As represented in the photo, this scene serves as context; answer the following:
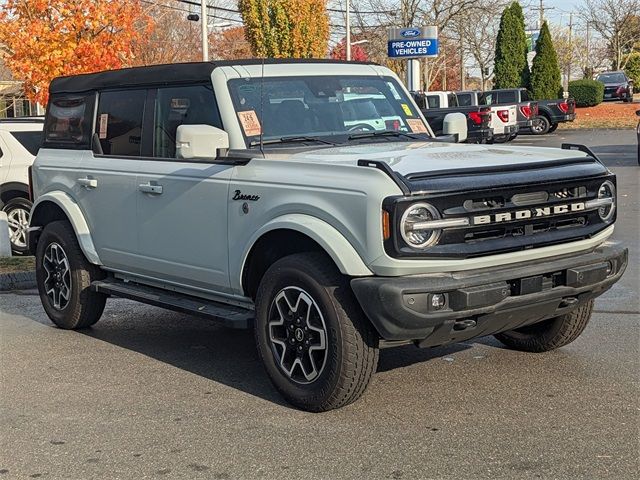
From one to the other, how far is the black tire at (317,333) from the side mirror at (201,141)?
857mm

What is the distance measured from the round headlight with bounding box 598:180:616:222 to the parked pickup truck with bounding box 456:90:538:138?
25864 millimetres

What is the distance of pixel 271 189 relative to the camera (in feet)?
17.9

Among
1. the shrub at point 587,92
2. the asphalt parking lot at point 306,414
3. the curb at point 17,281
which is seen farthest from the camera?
the shrub at point 587,92

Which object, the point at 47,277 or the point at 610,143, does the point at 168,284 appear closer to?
the point at 47,277

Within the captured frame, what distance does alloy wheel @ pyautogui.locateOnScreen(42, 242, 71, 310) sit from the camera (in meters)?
7.51

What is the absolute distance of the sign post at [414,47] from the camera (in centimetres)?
3797

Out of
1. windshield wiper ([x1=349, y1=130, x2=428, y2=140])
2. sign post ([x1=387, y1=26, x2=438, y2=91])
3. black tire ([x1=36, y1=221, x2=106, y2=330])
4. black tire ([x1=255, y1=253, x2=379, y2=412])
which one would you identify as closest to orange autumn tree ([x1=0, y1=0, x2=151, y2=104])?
black tire ([x1=36, y1=221, x2=106, y2=330])

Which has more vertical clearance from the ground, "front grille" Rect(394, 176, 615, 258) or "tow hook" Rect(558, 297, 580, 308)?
"front grille" Rect(394, 176, 615, 258)

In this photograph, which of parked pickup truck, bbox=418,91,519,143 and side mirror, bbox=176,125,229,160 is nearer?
side mirror, bbox=176,125,229,160

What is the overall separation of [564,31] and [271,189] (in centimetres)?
8290

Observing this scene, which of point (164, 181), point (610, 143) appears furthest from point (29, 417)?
point (610, 143)

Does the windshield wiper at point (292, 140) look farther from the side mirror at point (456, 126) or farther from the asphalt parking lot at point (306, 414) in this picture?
the asphalt parking lot at point (306, 414)

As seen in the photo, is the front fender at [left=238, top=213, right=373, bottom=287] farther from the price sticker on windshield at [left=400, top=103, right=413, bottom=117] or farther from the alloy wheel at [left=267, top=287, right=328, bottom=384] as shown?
the price sticker on windshield at [left=400, top=103, right=413, bottom=117]

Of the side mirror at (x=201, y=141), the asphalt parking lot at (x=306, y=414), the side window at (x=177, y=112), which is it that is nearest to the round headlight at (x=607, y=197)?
the asphalt parking lot at (x=306, y=414)
